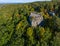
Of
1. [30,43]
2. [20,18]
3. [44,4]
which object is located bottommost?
[30,43]

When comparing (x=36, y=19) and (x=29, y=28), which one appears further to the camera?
(x=36, y=19)

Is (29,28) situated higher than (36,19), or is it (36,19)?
(36,19)

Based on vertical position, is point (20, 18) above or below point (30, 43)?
above

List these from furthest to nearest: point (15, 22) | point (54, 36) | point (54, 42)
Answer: point (15, 22), point (54, 36), point (54, 42)

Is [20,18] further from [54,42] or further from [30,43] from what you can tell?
[54,42]

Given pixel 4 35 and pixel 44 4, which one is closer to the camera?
pixel 4 35

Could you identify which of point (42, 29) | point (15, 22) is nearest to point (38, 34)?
point (42, 29)

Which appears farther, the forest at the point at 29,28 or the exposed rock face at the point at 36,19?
the exposed rock face at the point at 36,19

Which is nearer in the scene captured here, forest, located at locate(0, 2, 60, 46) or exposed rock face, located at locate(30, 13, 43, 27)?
forest, located at locate(0, 2, 60, 46)
